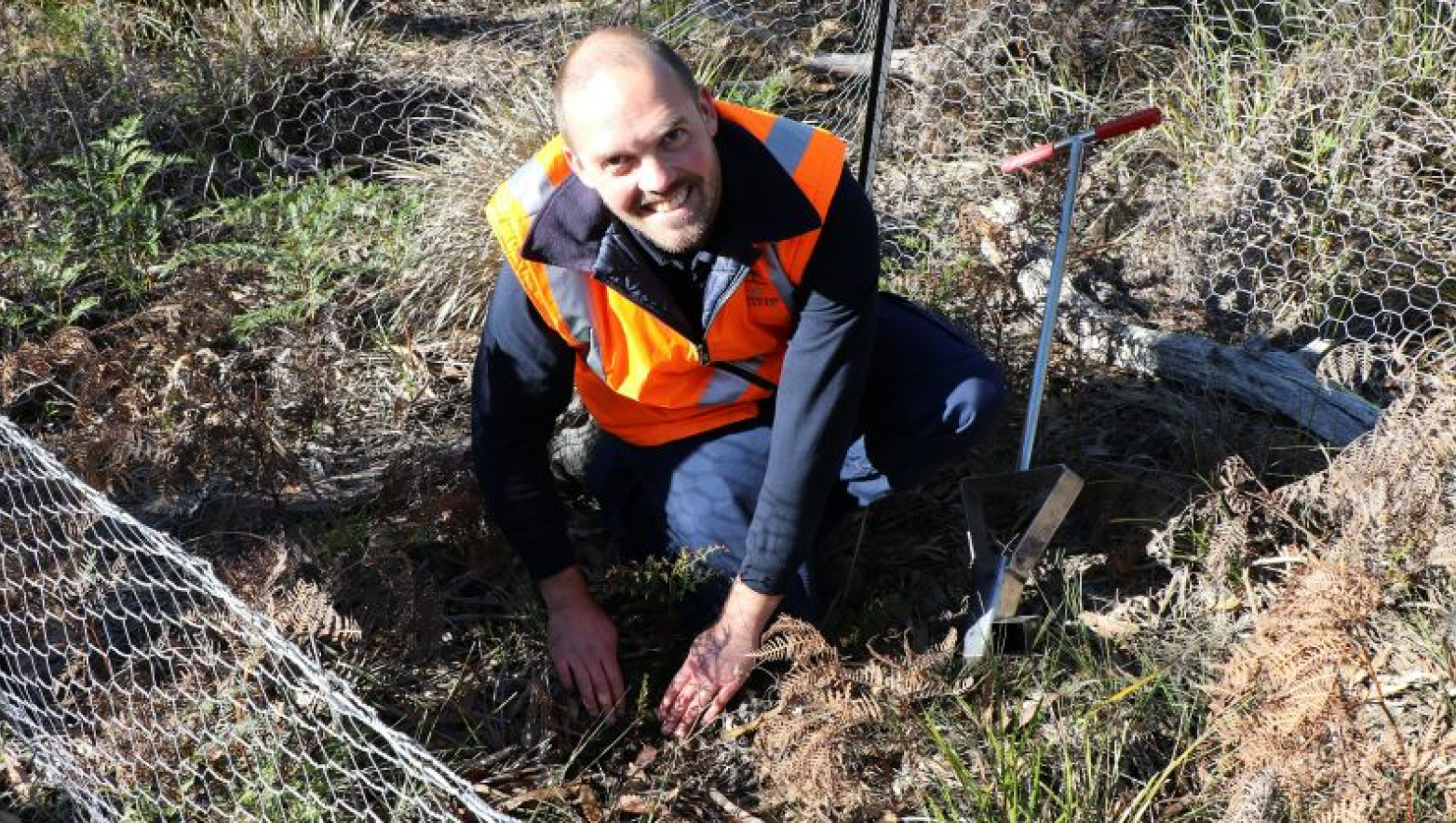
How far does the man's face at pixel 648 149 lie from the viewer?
254 cm

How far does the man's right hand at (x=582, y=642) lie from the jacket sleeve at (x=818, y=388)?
37 cm

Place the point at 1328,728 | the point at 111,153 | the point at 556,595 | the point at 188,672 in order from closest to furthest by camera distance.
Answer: the point at 1328,728 < the point at 188,672 < the point at 556,595 < the point at 111,153

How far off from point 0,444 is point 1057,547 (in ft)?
8.05

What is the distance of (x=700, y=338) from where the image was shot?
2.92 meters

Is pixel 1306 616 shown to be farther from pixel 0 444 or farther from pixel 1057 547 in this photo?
pixel 0 444

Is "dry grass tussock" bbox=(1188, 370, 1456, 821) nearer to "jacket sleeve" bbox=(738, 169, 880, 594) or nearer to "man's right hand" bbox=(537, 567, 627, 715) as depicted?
"jacket sleeve" bbox=(738, 169, 880, 594)

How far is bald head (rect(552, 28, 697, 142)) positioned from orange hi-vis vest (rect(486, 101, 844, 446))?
172mm

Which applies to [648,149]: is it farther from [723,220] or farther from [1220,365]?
[1220,365]

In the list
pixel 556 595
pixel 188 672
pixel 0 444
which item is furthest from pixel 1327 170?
pixel 0 444

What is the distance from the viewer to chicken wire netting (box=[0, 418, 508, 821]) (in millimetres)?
2678

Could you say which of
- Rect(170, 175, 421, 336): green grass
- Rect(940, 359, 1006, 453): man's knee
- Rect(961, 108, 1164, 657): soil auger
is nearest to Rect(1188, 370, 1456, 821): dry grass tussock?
Rect(961, 108, 1164, 657): soil auger

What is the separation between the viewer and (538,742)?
3.05 m

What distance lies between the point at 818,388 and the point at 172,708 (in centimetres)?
139

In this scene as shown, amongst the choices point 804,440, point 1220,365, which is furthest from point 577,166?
point 1220,365
